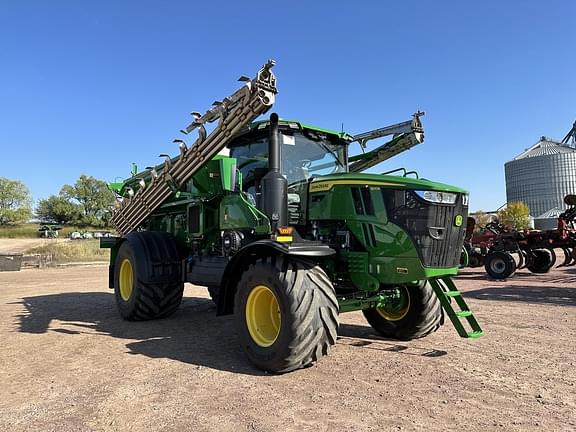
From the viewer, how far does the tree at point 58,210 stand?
7573 cm

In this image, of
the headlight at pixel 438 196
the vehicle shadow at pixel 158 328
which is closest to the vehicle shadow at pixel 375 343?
the vehicle shadow at pixel 158 328

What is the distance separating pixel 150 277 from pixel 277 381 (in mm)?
3674

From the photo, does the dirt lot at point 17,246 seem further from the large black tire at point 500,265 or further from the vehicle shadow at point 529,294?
the vehicle shadow at point 529,294

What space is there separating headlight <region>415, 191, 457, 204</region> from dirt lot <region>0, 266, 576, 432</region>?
5.79ft

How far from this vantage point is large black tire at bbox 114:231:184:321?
24.8 ft

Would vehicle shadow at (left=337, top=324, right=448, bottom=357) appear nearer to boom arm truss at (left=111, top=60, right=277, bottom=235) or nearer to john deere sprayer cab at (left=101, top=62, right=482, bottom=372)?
john deere sprayer cab at (left=101, top=62, right=482, bottom=372)

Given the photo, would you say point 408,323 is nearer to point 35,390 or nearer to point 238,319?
point 238,319

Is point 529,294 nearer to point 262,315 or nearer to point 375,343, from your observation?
point 375,343

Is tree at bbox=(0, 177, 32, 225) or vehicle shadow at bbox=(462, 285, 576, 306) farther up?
tree at bbox=(0, 177, 32, 225)

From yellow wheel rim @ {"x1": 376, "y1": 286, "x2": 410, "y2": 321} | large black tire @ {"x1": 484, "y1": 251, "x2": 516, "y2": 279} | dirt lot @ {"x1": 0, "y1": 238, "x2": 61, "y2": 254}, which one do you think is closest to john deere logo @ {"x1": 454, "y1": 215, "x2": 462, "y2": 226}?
yellow wheel rim @ {"x1": 376, "y1": 286, "x2": 410, "y2": 321}

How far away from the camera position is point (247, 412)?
378 cm

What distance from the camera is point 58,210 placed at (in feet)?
248

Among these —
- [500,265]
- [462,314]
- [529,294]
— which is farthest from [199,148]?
[500,265]

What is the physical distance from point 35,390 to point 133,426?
1542mm
